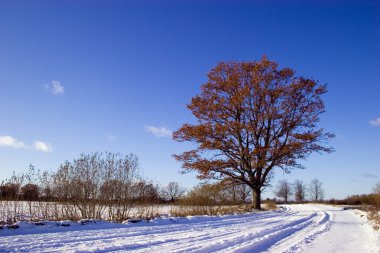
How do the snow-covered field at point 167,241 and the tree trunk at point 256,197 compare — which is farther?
the tree trunk at point 256,197

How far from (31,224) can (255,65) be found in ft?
55.3

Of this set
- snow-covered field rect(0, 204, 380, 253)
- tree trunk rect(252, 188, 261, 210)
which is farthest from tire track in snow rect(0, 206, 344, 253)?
tree trunk rect(252, 188, 261, 210)

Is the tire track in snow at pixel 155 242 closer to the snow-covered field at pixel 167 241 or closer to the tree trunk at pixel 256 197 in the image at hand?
the snow-covered field at pixel 167 241

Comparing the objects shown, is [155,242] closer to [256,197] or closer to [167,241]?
[167,241]

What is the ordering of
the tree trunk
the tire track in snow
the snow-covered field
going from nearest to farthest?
1. the tire track in snow
2. the snow-covered field
3. the tree trunk

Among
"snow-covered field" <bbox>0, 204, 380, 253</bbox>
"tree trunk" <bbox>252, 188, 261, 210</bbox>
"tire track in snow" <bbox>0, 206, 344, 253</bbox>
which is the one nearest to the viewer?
"tire track in snow" <bbox>0, 206, 344, 253</bbox>

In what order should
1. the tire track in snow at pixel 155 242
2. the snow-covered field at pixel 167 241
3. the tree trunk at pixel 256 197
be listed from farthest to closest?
the tree trunk at pixel 256 197, the snow-covered field at pixel 167 241, the tire track in snow at pixel 155 242

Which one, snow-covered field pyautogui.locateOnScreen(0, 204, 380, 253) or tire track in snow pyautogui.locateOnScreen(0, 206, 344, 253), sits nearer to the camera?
tire track in snow pyautogui.locateOnScreen(0, 206, 344, 253)

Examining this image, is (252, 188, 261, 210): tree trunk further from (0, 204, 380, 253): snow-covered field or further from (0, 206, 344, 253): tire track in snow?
(0, 206, 344, 253): tire track in snow

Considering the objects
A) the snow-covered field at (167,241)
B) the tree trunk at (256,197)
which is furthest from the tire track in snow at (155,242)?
the tree trunk at (256,197)

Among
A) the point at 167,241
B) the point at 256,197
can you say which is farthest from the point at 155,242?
the point at 256,197

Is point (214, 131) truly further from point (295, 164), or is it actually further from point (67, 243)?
point (67, 243)

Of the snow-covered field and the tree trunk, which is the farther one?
the tree trunk

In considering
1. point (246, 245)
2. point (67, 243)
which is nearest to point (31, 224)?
point (67, 243)
